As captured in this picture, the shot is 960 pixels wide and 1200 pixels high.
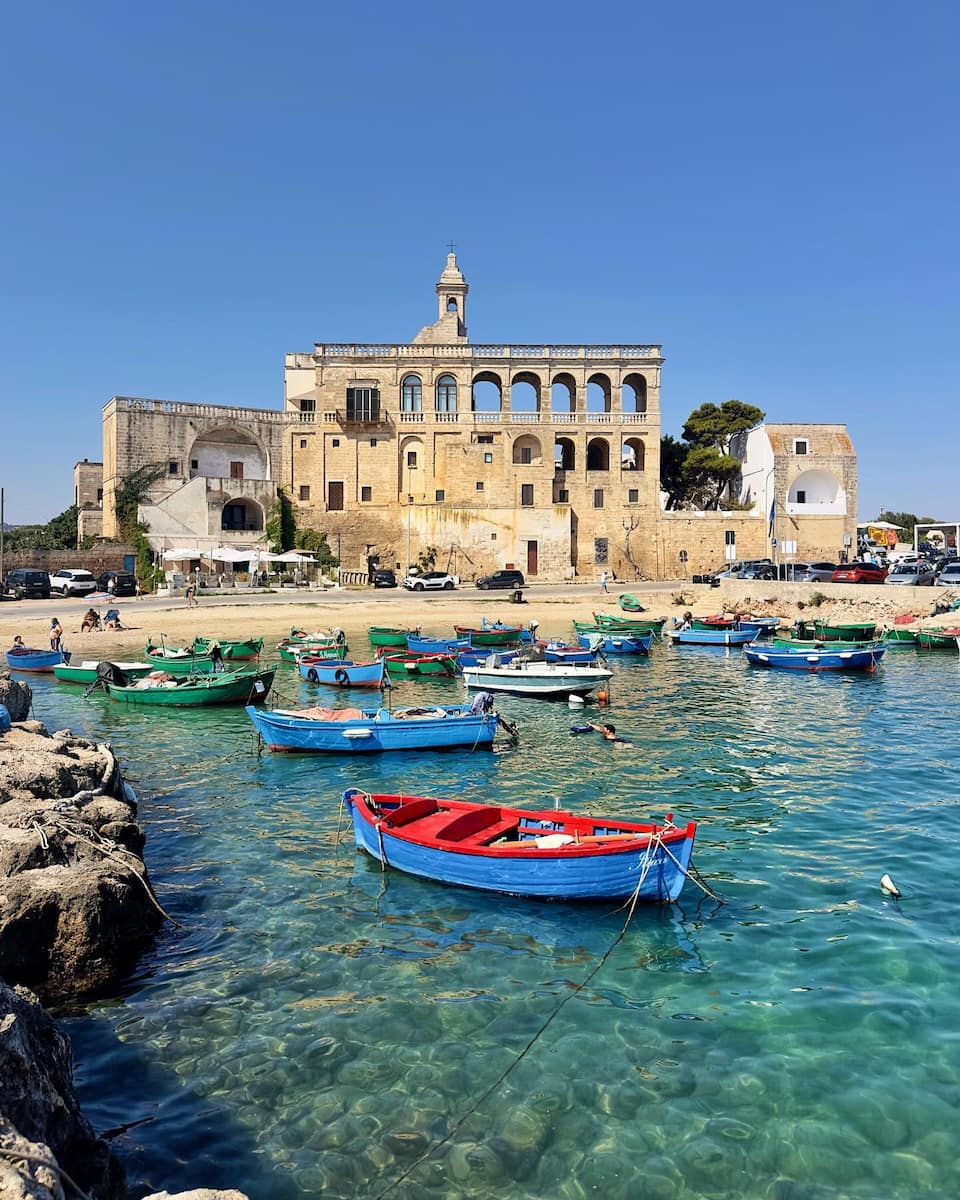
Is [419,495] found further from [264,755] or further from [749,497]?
[264,755]

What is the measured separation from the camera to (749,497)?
60.4 metres

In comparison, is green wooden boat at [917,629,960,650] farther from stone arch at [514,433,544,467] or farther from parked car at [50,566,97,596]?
parked car at [50,566,97,596]

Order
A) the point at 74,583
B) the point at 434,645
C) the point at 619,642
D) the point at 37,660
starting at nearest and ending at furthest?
the point at 37,660, the point at 434,645, the point at 619,642, the point at 74,583

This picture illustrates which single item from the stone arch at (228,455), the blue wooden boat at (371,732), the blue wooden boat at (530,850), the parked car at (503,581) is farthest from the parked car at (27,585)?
the blue wooden boat at (530,850)

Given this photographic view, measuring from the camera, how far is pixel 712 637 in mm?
35125

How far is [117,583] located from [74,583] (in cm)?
207

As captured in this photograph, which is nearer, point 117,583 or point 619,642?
point 619,642

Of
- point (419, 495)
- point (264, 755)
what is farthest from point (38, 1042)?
point (419, 495)

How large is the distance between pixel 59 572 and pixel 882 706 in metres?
40.3

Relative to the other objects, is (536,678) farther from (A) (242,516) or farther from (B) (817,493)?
(B) (817,493)

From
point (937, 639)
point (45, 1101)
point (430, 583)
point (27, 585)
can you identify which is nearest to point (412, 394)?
point (430, 583)

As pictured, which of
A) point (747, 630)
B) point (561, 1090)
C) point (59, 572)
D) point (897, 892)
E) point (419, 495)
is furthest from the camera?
point (419, 495)

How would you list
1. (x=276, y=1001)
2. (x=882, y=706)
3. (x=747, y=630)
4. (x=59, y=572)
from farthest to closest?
(x=59, y=572) → (x=747, y=630) → (x=882, y=706) → (x=276, y=1001)

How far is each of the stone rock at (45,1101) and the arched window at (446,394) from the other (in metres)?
54.6
